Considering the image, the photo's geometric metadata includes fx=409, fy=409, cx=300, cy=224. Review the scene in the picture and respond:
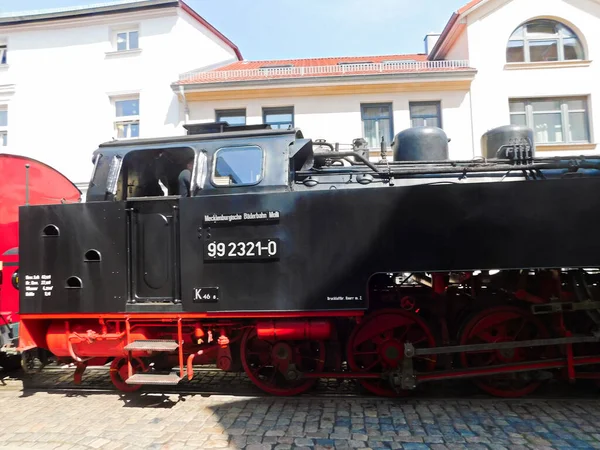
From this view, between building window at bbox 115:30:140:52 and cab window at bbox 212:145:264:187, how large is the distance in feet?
39.2

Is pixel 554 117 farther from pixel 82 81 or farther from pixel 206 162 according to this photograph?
pixel 82 81

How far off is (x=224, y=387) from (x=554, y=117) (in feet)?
41.8

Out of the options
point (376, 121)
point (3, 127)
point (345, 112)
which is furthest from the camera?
point (3, 127)

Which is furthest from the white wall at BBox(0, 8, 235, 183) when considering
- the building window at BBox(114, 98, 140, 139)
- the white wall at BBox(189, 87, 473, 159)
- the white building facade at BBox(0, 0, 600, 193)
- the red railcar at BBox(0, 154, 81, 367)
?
the red railcar at BBox(0, 154, 81, 367)

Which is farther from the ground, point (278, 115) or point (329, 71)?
point (329, 71)

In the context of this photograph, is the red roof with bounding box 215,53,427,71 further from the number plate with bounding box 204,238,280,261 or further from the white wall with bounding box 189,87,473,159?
the number plate with bounding box 204,238,280,261

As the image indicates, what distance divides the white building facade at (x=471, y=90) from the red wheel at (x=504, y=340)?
898 cm

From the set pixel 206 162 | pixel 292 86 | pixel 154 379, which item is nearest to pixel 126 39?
pixel 292 86

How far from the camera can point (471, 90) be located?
12.4 m

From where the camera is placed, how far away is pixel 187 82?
12.6 meters

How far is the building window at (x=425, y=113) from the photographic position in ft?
41.3

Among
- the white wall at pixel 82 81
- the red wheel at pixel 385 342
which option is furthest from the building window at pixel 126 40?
the red wheel at pixel 385 342

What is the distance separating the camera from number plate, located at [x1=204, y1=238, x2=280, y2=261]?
3.84 metres

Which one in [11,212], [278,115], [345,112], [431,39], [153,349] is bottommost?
[153,349]
